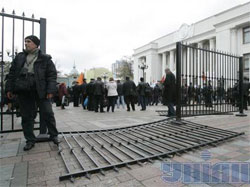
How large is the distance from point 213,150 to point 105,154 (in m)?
1.91

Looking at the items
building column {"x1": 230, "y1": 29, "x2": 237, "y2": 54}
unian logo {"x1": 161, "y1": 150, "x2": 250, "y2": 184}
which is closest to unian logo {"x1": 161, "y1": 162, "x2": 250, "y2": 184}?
unian logo {"x1": 161, "y1": 150, "x2": 250, "y2": 184}

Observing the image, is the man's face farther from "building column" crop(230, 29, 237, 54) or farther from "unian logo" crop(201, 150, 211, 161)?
"building column" crop(230, 29, 237, 54)

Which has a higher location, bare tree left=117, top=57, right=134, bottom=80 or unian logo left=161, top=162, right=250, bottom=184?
bare tree left=117, top=57, right=134, bottom=80

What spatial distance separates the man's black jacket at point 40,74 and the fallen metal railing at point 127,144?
3.60 ft

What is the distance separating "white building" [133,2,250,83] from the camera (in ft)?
83.5

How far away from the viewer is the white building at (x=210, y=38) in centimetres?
2545

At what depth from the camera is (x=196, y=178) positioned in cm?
214

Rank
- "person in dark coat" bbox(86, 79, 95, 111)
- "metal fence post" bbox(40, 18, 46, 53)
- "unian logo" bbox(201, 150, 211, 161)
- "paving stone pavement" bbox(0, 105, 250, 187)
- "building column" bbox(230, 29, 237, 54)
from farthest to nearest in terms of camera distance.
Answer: "building column" bbox(230, 29, 237, 54), "person in dark coat" bbox(86, 79, 95, 111), "metal fence post" bbox(40, 18, 46, 53), "unian logo" bbox(201, 150, 211, 161), "paving stone pavement" bbox(0, 105, 250, 187)

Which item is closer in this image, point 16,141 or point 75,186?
point 75,186

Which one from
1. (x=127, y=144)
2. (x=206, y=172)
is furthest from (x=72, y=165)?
(x=206, y=172)

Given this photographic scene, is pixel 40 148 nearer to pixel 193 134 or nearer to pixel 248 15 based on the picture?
pixel 193 134

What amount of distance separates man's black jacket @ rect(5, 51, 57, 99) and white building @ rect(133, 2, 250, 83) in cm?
1950

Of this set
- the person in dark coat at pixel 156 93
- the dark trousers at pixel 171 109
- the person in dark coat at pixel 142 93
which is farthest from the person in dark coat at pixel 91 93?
the person in dark coat at pixel 156 93

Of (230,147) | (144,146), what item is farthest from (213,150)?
(144,146)
